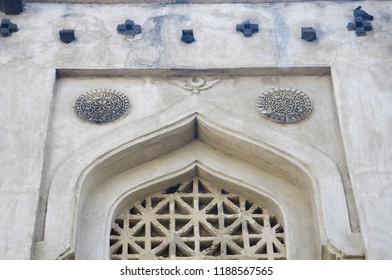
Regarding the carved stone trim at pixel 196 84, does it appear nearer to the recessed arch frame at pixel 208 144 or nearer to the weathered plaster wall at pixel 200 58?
the weathered plaster wall at pixel 200 58

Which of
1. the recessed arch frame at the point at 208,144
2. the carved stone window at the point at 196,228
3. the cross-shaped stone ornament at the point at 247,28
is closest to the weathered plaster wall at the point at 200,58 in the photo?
the cross-shaped stone ornament at the point at 247,28

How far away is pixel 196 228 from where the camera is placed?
8.84 metres

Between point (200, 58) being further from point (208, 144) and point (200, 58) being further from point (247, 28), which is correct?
point (208, 144)

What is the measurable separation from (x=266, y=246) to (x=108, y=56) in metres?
2.50

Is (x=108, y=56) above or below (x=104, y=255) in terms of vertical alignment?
Result: above

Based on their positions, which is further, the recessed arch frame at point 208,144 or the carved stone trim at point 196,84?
the carved stone trim at point 196,84

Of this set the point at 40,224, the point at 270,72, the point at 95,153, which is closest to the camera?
the point at 40,224

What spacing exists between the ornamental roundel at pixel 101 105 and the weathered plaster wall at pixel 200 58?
0.30 metres

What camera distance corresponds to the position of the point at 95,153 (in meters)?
9.04

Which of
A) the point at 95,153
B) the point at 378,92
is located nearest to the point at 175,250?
the point at 95,153

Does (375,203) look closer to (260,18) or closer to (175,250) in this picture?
(175,250)

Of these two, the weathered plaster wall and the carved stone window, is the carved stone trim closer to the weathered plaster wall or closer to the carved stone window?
the weathered plaster wall

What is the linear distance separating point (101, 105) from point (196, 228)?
1.53 metres

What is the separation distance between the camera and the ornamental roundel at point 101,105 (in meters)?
9.40
